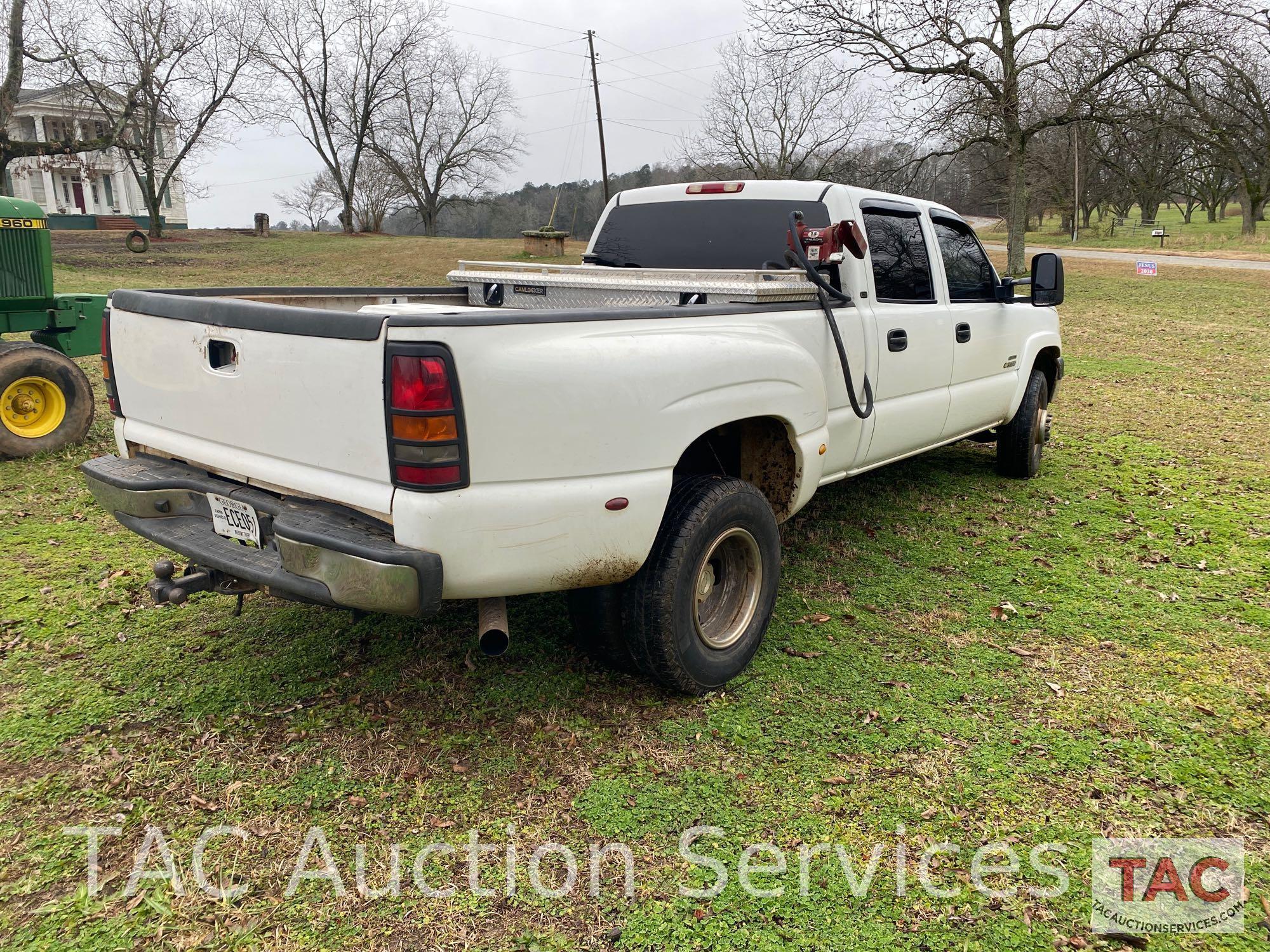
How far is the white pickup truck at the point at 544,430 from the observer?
2.49 m

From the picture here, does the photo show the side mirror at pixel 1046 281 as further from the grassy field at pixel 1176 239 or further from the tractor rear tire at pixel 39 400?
the grassy field at pixel 1176 239

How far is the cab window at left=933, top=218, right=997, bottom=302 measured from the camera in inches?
201

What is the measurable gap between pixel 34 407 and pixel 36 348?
464 mm

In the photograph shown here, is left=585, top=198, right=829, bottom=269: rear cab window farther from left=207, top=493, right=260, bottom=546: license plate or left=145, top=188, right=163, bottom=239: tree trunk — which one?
left=145, top=188, right=163, bottom=239: tree trunk

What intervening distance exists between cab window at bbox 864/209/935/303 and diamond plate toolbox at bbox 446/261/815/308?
2.14 feet

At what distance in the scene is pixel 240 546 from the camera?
291cm

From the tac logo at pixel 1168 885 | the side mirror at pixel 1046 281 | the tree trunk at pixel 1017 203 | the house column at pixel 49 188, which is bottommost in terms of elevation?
the tac logo at pixel 1168 885

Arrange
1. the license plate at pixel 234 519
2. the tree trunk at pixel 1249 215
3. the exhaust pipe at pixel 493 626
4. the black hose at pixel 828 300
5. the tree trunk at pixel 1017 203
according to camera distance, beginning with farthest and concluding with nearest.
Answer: the tree trunk at pixel 1249 215 → the tree trunk at pixel 1017 203 → the black hose at pixel 828 300 → the license plate at pixel 234 519 → the exhaust pipe at pixel 493 626

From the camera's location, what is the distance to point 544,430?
260 cm

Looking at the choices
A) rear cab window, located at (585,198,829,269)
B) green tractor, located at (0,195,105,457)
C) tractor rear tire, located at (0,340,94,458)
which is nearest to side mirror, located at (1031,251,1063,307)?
rear cab window, located at (585,198,829,269)

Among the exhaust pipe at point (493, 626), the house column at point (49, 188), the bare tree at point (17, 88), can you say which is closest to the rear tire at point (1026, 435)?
the exhaust pipe at point (493, 626)

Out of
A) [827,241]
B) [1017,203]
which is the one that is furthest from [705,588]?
[1017,203]

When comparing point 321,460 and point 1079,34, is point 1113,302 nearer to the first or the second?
point 1079,34

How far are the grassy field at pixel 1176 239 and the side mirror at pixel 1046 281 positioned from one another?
1228 inches
